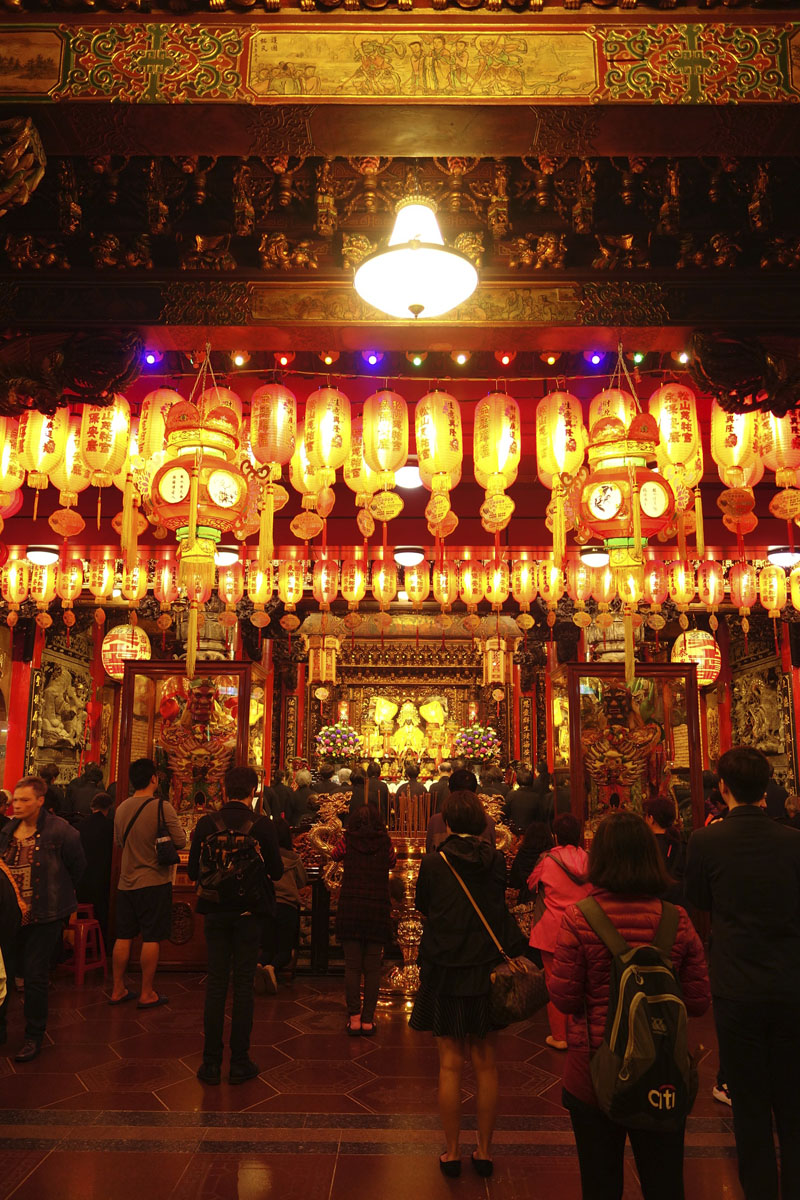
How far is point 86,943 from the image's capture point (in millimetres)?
6680

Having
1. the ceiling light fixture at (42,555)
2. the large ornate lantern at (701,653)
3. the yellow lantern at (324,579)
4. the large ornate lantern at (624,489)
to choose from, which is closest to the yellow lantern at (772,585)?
the large ornate lantern at (701,653)

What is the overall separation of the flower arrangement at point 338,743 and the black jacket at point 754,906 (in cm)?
1168

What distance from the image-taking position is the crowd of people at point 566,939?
7.39ft

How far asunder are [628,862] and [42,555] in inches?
310

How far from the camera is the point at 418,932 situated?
6621 millimetres

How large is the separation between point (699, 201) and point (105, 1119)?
492 centimetres

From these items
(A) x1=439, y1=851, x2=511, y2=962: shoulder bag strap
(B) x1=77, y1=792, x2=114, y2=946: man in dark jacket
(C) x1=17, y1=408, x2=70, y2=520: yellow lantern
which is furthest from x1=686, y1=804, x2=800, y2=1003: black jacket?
(B) x1=77, y1=792, x2=114, y2=946: man in dark jacket

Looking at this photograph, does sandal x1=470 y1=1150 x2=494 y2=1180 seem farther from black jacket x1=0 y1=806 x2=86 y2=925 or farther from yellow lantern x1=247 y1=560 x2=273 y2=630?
yellow lantern x1=247 y1=560 x2=273 y2=630

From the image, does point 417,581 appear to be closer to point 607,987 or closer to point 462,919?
point 462,919

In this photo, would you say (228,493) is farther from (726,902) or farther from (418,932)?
(418,932)

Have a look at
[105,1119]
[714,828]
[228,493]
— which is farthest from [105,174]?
[105,1119]

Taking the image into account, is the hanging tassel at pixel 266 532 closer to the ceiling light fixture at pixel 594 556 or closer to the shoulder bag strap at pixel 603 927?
the shoulder bag strap at pixel 603 927

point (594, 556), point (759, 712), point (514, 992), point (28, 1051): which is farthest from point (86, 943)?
point (759, 712)

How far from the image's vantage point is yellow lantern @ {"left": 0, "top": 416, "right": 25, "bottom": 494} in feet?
19.2
